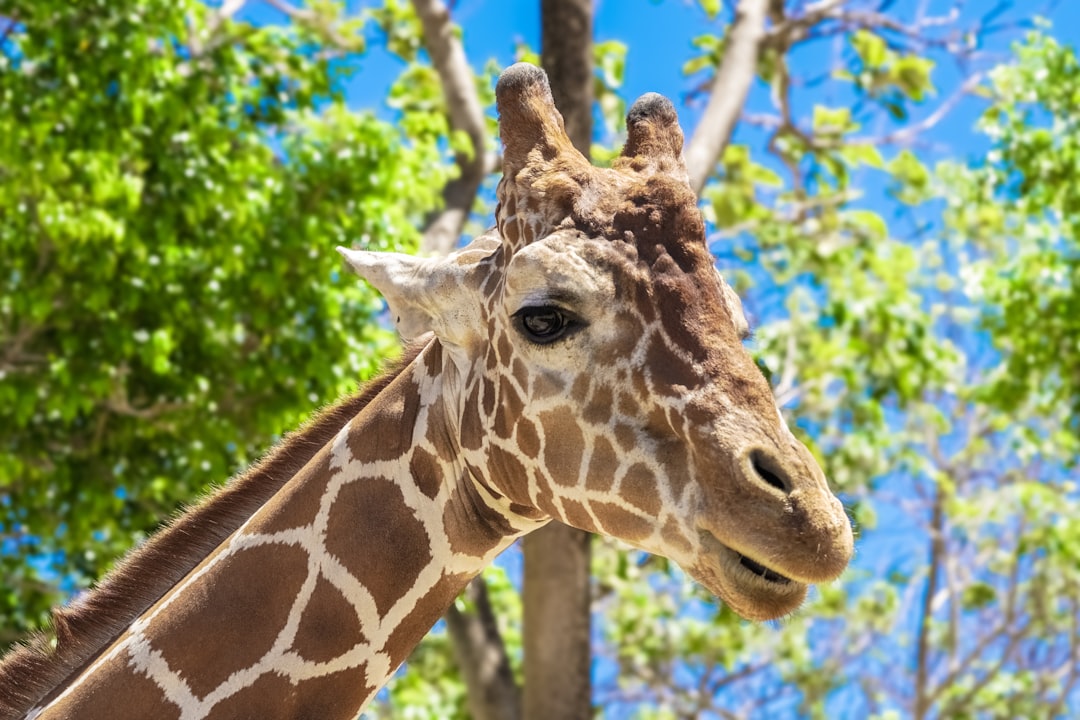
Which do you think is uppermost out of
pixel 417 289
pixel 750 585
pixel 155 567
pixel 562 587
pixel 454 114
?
pixel 454 114

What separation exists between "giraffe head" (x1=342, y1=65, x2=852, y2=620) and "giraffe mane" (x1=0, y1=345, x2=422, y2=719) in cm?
38

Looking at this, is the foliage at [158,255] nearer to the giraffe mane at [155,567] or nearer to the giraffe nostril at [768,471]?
the giraffe mane at [155,567]

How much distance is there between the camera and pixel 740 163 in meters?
13.1

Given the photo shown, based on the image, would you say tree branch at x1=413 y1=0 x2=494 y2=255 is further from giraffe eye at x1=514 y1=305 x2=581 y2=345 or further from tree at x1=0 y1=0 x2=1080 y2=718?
giraffe eye at x1=514 y1=305 x2=581 y2=345

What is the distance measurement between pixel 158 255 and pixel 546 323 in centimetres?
653

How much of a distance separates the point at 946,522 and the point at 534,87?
1690cm

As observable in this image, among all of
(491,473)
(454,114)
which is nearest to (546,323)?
(491,473)

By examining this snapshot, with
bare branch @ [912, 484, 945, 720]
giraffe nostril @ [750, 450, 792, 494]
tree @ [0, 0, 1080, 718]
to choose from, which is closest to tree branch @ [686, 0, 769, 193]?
tree @ [0, 0, 1080, 718]

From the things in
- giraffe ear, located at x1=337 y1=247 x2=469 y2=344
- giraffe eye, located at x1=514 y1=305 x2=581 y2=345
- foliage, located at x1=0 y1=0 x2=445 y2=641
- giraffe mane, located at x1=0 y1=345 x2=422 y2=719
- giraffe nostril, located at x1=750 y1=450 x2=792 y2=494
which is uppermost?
foliage, located at x1=0 y1=0 x2=445 y2=641

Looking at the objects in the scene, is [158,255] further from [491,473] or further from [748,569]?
[748,569]

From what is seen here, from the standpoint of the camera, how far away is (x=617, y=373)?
293 centimetres

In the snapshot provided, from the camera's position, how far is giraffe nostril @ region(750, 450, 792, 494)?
2693 mm

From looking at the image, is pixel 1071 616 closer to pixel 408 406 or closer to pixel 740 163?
pixel 740 163

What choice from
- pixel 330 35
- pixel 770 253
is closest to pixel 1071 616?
pixel 770 253
